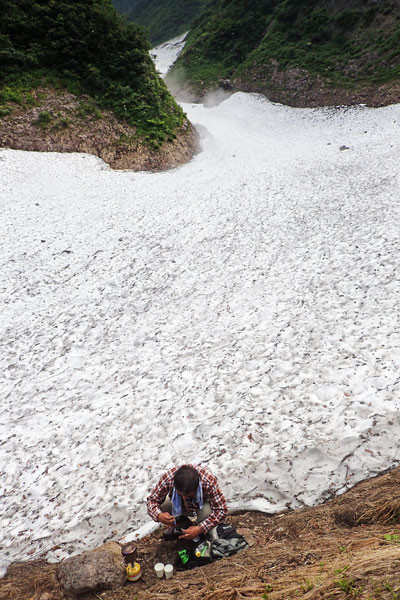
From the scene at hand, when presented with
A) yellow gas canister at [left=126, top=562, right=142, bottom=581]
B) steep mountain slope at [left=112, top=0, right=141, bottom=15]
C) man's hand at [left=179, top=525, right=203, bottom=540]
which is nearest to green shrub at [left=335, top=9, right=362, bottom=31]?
man's hand at [left=179, top=525, right=203, bottom=540]

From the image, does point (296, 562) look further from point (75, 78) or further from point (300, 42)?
point (300, 42)

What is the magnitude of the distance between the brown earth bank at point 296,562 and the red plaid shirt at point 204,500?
1.45ft

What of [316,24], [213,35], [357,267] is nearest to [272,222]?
[357,267]

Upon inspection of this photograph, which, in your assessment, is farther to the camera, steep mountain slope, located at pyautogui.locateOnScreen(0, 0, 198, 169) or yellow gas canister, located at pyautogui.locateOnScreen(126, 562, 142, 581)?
steep mountain slope, located at pyautogui.locateOnScreen(0, 0, 198, 169)

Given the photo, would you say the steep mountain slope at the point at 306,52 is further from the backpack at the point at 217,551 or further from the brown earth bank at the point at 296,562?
the backpack at the point at 217,551

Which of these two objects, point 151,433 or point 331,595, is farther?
point 151,433

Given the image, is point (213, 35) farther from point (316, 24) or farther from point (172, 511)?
point (172, 511)

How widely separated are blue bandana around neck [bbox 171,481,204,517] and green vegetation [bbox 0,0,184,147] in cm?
2333

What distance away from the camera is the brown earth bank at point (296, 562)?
111 inches

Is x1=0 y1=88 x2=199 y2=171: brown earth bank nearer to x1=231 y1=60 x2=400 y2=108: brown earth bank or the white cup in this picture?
x1=231 y1=60 x2=400 y2=108: brown earth bank

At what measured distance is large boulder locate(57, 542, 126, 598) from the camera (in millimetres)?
3885

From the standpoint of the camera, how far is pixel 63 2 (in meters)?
22.8

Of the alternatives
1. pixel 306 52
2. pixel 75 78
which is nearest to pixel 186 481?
pixel 75 78

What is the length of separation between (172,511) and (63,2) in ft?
100
